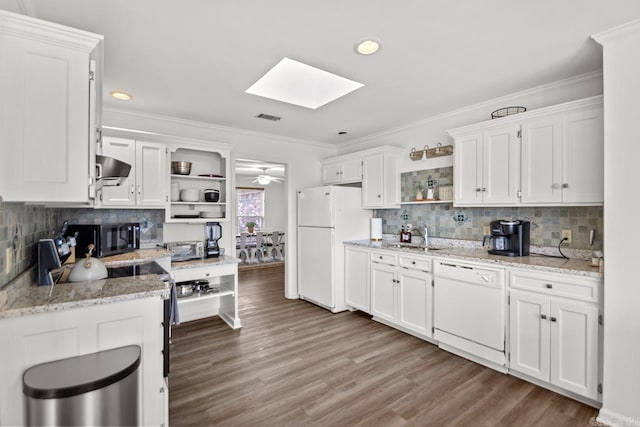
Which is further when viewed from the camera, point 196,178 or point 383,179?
point 383,179

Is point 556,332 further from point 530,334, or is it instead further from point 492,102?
point 492,102

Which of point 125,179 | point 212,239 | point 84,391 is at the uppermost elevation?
point 125,179

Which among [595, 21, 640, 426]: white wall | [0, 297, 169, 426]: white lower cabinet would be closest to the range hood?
[0, 297, 169, 426]: white lower cabinet

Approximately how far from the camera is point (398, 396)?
2252mm

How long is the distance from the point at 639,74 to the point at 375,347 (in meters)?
2.84

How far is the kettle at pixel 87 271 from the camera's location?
1904 millimetres

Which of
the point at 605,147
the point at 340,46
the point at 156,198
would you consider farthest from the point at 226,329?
the point at 605,147

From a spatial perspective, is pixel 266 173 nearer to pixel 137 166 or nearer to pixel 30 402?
pixel 137 166

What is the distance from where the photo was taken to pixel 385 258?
3611 mm

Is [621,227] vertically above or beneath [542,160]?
beneath

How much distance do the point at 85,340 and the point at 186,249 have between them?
7.49 ft

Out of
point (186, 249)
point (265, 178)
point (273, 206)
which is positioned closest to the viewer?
point (186, 249)

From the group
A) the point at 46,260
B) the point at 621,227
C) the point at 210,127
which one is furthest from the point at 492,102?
the point at 46,260

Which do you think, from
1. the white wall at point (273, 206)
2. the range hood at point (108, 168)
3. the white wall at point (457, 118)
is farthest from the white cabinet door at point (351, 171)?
the white wall at point (273, 206)
